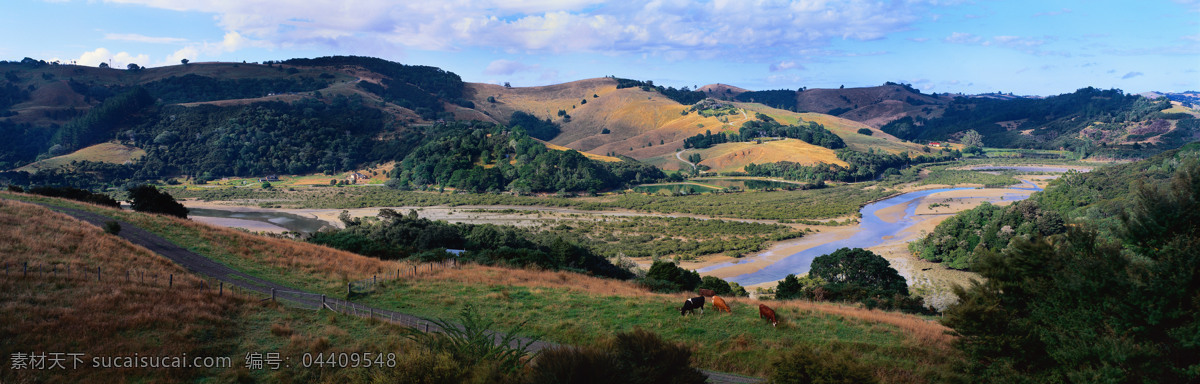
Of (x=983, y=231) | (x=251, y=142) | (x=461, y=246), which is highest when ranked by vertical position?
(x=251, y=142)

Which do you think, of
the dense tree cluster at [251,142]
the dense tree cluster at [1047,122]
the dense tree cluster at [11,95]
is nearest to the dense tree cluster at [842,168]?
the dense tree cluster at [1047,122]

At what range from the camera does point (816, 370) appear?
24.9 feet

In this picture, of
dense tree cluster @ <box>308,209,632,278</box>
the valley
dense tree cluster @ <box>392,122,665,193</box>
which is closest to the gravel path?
the valley

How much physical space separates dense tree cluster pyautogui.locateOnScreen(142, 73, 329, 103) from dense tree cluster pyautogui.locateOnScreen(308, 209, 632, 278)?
142 metres

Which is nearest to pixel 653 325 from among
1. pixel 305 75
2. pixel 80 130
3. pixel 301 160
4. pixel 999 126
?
pixel 301 160

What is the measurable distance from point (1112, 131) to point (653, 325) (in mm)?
173233

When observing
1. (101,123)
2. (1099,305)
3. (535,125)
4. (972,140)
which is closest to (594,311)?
(1099,305)

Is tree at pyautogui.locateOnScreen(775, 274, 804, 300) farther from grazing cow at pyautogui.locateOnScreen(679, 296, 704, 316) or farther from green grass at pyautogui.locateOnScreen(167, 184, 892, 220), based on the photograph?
green grass at pyautogui.locateOnScreen(167, 184, 892, 220)

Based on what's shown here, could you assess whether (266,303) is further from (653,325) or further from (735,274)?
(735,274)

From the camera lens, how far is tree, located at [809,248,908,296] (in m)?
28.3

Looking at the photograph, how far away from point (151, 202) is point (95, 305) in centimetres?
2558

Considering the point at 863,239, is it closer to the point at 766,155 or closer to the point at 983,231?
the point at 983,231

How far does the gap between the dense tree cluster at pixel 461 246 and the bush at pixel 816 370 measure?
713 inches

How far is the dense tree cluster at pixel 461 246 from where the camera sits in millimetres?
26406
